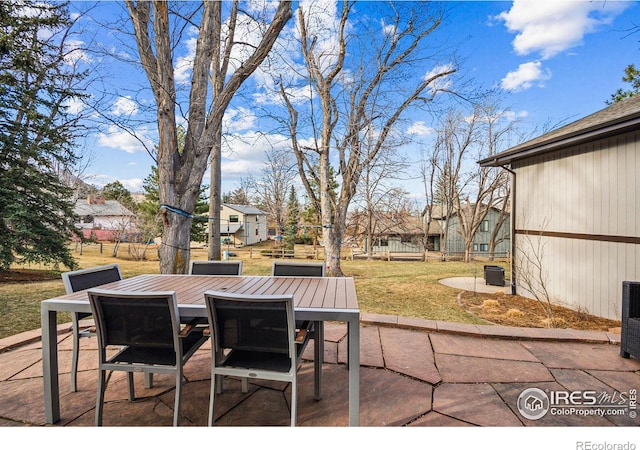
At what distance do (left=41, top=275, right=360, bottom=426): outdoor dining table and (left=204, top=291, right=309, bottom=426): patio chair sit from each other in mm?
110

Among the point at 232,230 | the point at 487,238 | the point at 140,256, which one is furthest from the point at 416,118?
the point at 232,230

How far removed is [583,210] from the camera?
4.54m

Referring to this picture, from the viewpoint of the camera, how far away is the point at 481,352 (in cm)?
264

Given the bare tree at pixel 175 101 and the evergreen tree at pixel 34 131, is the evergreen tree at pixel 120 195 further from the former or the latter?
the bare tree at pixel 175 101

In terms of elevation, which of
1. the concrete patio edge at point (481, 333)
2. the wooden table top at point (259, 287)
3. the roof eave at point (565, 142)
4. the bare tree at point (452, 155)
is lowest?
the concrete patio edge at point (481, 333)

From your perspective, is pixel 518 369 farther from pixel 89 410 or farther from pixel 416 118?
pixel 416 118

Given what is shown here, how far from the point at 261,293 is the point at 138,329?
691mm

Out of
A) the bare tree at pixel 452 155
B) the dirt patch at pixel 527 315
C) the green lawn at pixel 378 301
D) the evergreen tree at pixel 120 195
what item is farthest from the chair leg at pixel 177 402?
the evergreen tree at pixel 120 195

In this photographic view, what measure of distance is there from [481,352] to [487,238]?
2377cm

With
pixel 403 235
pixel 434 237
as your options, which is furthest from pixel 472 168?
pixel 434 237

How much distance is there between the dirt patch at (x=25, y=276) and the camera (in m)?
6.92

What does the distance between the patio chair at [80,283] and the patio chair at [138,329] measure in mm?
619

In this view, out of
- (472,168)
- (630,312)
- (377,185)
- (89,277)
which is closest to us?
(89,277)

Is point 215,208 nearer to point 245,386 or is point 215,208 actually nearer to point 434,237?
point 245,386
